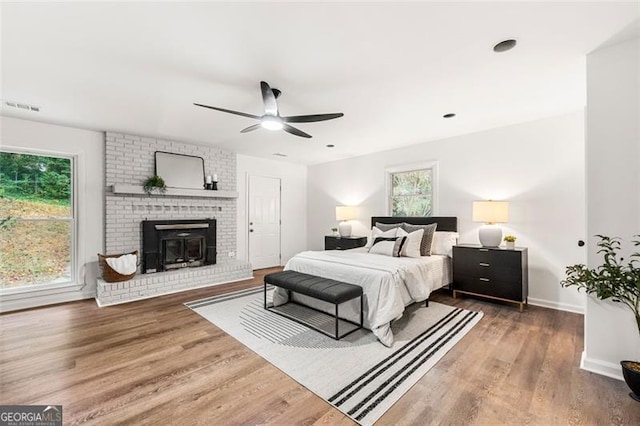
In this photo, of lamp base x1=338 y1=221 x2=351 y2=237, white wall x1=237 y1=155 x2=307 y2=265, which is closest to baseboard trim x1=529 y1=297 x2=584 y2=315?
lamp base x1=338 y1=221 x2=351 y2=237

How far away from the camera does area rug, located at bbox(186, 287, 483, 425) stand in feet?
6.26

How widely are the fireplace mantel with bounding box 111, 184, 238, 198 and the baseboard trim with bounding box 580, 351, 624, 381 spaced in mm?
5154

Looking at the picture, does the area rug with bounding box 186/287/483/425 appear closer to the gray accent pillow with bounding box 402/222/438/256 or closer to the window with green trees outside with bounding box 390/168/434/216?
the gray accent pillow with bounding box 402/222/438/256

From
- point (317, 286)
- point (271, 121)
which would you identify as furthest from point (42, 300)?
point (271, 121)

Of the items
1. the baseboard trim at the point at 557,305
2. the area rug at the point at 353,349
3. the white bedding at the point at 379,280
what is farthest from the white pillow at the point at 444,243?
the baseboard trim at the point at 557,305

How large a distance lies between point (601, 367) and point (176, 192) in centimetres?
544

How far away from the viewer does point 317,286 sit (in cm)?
289

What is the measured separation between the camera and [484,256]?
12.1ft

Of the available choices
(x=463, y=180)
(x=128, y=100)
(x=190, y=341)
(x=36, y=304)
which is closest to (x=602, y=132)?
(x=463, y=180)

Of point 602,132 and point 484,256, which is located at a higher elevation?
point 602,132

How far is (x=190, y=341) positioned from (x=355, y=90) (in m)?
2.95

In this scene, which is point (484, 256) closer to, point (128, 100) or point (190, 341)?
point (190, 341)

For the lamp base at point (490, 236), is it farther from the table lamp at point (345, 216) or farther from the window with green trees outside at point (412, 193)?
the table lamp at point (345, 216)

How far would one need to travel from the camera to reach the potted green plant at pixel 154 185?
444cm
